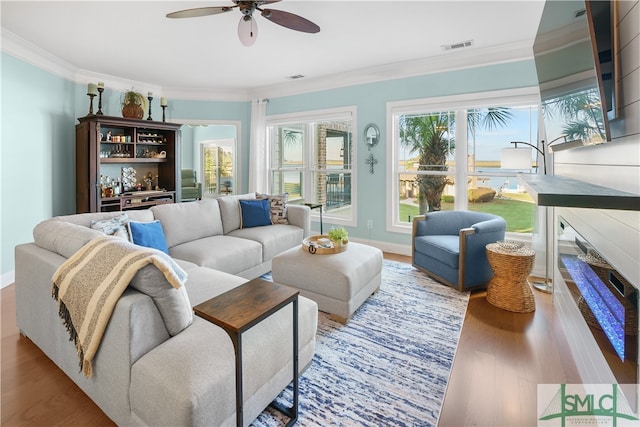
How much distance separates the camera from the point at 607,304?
148 cm

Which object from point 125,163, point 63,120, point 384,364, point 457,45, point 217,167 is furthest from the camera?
point 217,167

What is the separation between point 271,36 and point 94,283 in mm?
3042

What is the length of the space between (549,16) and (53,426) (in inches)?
134

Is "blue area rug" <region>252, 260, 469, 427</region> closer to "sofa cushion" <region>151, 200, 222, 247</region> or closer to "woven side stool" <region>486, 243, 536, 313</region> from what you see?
"woven side stool" <region>486, 243, 536, 313</region>

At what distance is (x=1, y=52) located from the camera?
330 cm

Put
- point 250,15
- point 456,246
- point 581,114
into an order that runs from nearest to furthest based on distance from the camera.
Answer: point 581,114 → point 250,15 → point 456,246

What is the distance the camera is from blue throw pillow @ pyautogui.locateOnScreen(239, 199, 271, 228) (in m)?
4.02

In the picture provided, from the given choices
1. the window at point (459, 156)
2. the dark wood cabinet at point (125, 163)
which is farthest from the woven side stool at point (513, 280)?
the dark wood cabinet at point (125, 163)

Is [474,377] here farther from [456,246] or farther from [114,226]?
[114,226]

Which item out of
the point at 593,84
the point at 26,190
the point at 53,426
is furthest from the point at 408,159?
the point at 26,190

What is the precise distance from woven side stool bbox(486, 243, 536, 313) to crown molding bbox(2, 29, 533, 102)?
2.34 m

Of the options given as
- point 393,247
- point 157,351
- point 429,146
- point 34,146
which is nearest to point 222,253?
point 157,351

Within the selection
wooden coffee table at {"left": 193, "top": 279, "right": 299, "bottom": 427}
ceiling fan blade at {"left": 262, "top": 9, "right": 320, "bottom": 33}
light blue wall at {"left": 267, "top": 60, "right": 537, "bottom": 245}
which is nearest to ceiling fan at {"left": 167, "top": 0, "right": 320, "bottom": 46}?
ceiling fan blade at {"left": 262, "top": 9, "right": 320, "bottom": 33}

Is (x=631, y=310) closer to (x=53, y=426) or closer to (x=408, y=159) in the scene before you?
(x=53, y=426)
